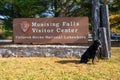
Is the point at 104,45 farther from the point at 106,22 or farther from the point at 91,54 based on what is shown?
the point at 91,54

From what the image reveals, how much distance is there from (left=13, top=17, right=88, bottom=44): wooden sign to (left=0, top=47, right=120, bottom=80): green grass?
2379mm

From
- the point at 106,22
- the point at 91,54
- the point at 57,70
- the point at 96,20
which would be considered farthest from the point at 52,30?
the point at 57,70

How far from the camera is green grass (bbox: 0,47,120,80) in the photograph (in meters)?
10.6

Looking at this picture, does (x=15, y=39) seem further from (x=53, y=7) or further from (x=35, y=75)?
(x=53, y=7)

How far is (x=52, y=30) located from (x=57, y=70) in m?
4.83

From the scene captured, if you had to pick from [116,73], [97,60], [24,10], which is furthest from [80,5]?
[116,73]

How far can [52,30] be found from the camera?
16.5 meters

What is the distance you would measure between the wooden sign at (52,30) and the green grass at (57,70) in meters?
2.38

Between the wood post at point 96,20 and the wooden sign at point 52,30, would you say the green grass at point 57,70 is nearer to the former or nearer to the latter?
the wood post at point 96,20

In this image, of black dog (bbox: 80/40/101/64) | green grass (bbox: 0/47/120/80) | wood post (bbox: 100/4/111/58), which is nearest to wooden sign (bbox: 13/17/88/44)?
Result: wood post (bbox: 100/4/111/58)

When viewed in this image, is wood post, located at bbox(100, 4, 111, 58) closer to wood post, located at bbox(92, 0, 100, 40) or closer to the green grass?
wood post, located at bbox(92, 0, 100, 40)

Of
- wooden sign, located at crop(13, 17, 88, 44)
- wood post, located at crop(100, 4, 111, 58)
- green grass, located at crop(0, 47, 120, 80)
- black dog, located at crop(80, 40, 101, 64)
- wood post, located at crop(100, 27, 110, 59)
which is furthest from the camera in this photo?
wooden sign, located at crop(13, 17, 88, 44)

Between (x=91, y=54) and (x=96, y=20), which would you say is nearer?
(x=91, y=54)

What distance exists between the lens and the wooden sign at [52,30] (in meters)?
16.3
